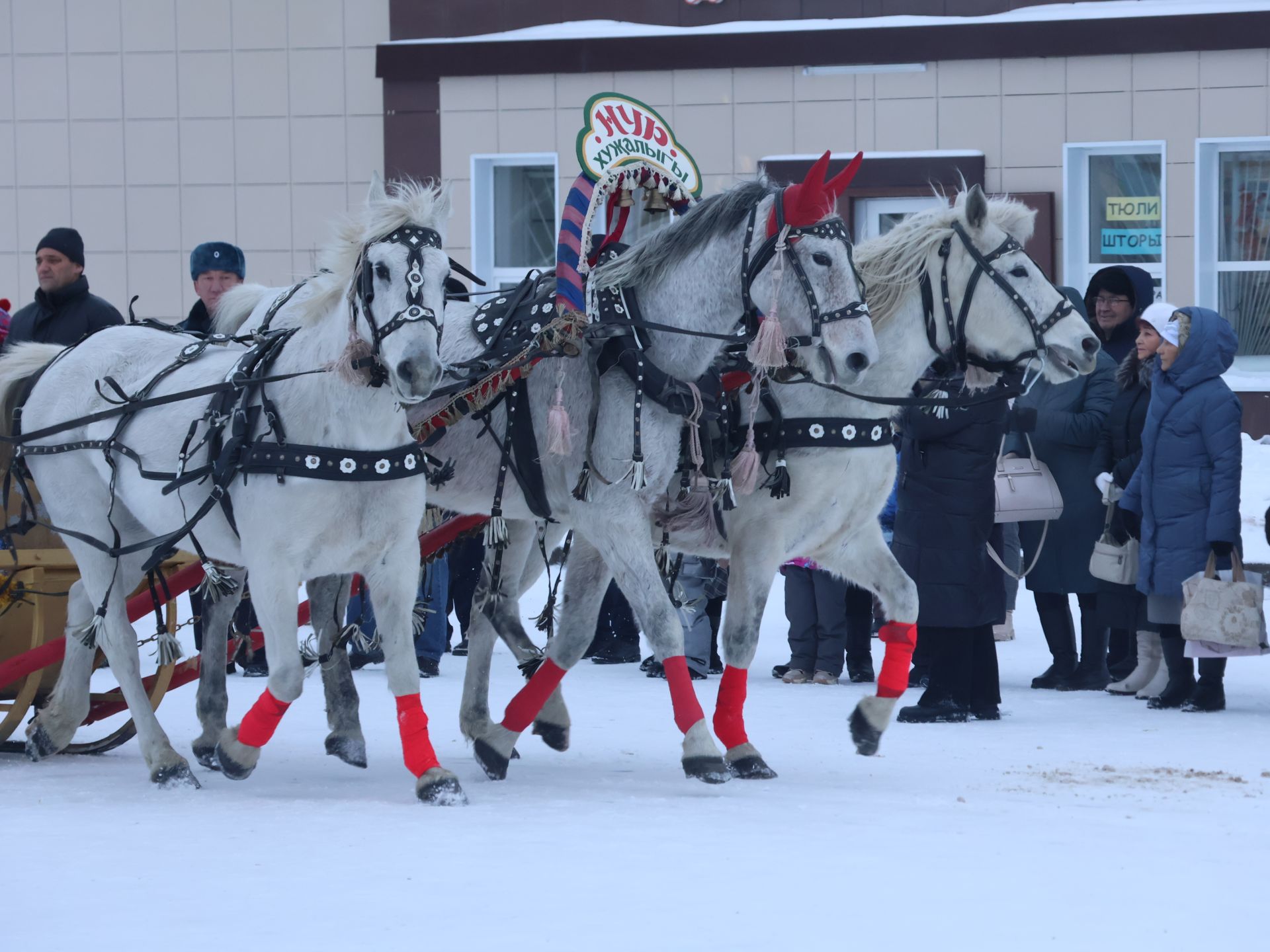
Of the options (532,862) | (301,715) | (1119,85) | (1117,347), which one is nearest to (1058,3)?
(1119,85)

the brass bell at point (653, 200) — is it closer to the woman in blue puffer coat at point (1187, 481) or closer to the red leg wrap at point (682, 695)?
the red leg wrap at point (682, 695)

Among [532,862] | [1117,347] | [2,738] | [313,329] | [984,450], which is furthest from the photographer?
[1117,347]

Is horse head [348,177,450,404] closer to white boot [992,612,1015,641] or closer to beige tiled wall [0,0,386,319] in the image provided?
white boot [992,612,1015,641]

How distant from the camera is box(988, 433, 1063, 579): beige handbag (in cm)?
912

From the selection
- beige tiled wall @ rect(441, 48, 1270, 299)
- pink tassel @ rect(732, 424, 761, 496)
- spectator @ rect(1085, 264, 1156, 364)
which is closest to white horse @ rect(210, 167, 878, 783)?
pink tassel @ rect(732, 424, 761, 496)

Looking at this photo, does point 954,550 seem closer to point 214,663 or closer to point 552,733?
point 552,733

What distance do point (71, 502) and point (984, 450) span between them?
3.97m

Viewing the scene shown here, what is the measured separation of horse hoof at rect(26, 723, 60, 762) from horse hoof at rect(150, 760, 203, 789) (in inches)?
28.3

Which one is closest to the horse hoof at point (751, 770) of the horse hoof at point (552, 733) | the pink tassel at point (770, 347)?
the horse hoof at point (552, 733)

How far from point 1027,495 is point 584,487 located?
3778 millimetres

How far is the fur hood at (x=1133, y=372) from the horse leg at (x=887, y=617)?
121 inches

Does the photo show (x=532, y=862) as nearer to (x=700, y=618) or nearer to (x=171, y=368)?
(x=171, y=368)

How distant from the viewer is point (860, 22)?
15.4 m

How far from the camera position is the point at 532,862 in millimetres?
4961
